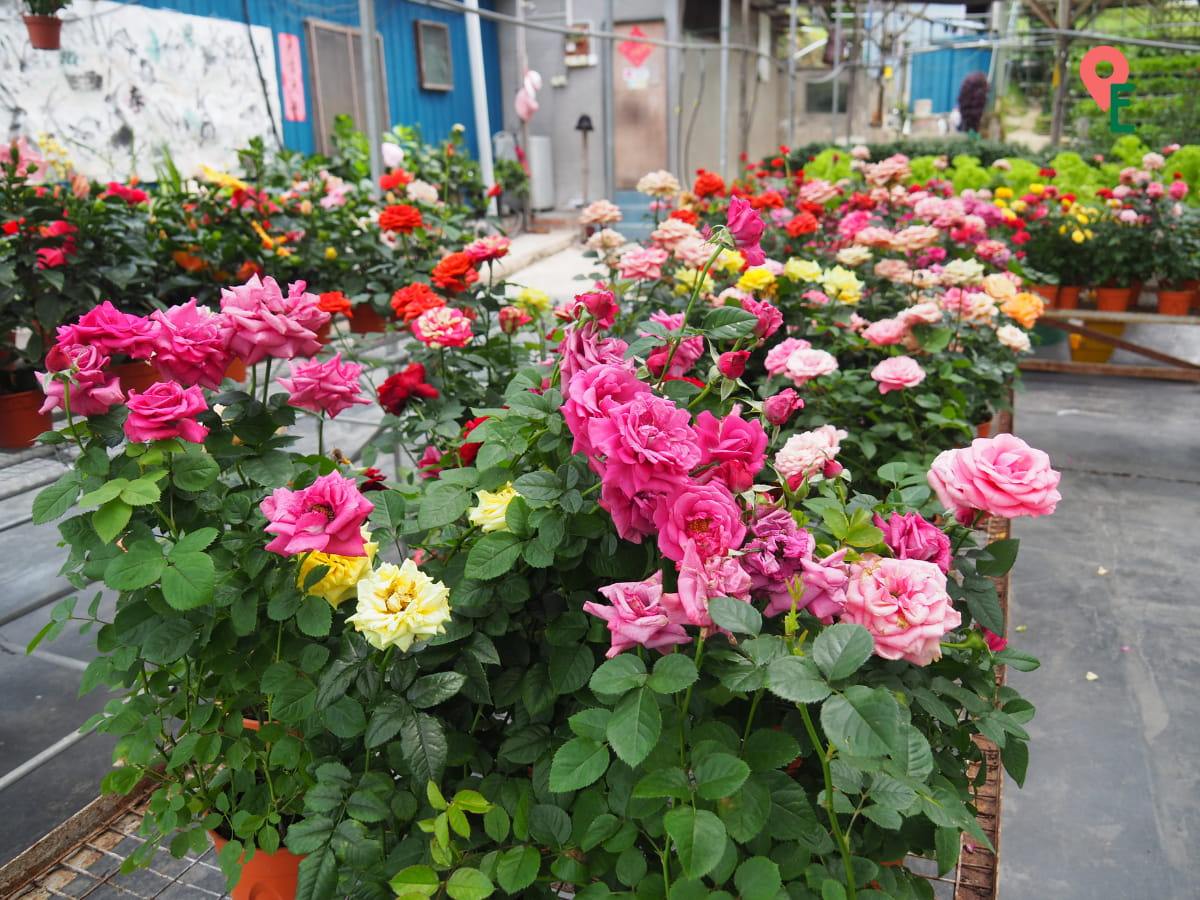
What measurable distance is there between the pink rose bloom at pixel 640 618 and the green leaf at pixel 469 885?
202 mm

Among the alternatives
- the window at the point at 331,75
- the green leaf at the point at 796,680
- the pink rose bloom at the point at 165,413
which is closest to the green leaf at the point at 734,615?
the green leaf at the point at 796,680

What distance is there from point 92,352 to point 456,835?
56 centimetres

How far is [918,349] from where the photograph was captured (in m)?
1.85

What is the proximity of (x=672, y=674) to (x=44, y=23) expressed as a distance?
3.30 meters

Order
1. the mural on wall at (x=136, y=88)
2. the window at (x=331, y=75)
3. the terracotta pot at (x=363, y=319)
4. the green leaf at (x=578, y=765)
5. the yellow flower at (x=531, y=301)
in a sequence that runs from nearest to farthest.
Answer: the green leaf at (x=578, y=765) < the yellow flower at (x=531, y=301) < the terracotta pot at (x=363, y=319) < the mural on wall at (x=136, y=88) < the window at (x=331, y=75)

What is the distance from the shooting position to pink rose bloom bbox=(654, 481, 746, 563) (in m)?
0.65

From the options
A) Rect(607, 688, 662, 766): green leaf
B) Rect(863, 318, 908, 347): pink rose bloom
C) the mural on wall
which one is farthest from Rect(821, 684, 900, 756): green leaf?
the mural on wall

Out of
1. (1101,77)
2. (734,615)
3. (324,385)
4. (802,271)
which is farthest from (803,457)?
(1101,77)

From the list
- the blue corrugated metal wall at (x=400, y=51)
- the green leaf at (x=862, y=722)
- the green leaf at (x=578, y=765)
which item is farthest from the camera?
the blue corrugated metal wall at (x=400, y=51)

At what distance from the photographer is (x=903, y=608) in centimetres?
68

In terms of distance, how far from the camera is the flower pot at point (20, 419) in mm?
1703

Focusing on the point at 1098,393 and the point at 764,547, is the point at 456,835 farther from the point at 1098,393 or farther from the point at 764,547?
the point at 1098,393

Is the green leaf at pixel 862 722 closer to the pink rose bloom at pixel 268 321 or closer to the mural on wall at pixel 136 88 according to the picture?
the pink rose bloom at pixel 268 321

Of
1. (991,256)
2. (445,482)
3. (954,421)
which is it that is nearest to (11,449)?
(445,482)
